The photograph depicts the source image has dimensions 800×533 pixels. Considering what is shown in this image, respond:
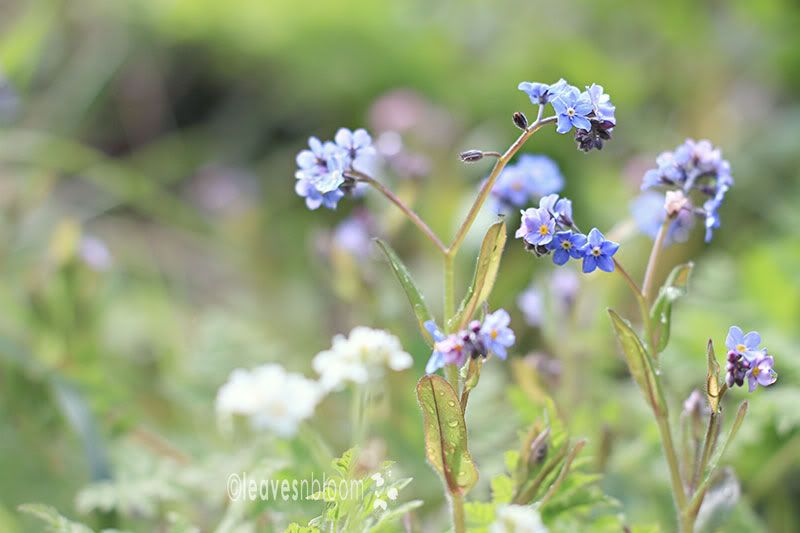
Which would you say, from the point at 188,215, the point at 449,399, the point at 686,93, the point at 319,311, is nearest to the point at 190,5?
the point at 188,215

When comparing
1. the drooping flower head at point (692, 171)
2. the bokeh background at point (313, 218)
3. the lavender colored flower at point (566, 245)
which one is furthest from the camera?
the bokeh background at point (313, 218)

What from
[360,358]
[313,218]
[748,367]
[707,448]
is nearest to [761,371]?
[748,367]

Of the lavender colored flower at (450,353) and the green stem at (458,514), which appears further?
the green stem at (458,514)

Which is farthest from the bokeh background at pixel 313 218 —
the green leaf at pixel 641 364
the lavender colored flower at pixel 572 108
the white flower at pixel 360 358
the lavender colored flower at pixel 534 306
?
the lavender colored flower at pixel 572 108

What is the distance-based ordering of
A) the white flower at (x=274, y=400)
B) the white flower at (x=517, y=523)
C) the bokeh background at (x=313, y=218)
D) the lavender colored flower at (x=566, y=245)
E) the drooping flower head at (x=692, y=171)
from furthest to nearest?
the bokeh background at (x=313, y=218), the white flower at (x=274, y=400), the drooping flower head at (x=692, y=171), the lavender colored flower at (x=566, y=245), the white flower at (x=517, y=523)

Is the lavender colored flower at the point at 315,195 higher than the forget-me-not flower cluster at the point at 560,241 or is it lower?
higher

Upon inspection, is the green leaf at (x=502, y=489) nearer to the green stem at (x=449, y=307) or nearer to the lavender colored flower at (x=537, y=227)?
the green stem at (x=449, y=307)

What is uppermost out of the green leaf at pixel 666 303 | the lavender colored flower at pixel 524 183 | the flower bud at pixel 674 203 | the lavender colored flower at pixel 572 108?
the lavender colored flower at pixel 524 183
